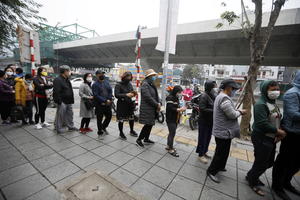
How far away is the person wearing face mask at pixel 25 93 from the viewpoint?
3.71m

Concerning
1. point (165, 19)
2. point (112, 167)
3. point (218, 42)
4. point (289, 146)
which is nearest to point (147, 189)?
point (112, 167)

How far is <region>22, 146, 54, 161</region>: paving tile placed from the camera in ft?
8.05

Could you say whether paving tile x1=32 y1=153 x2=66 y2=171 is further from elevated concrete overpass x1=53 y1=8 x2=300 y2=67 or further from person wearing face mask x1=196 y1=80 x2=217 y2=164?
elevated concrete overpass x1=53 y1=8 x2=300 y2=67

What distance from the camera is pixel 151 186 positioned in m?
1.94

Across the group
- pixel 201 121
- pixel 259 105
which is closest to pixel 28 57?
pixel 201 121

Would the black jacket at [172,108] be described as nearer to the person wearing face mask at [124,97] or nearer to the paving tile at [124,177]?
the person wearing face mask at [124,97]

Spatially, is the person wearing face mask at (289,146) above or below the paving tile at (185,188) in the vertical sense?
above

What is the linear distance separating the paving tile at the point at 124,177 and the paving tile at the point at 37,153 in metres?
1.52

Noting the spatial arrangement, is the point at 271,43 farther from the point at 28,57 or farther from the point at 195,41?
the point at 28,57

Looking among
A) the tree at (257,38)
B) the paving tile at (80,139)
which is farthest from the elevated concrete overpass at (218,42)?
the paving tile at (80,139)

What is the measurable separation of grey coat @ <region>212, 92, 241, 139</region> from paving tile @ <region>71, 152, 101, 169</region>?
225cm

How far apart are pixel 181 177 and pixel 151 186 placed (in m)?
Result: 0.56

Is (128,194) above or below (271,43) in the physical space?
below

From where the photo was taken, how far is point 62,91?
3412mm
